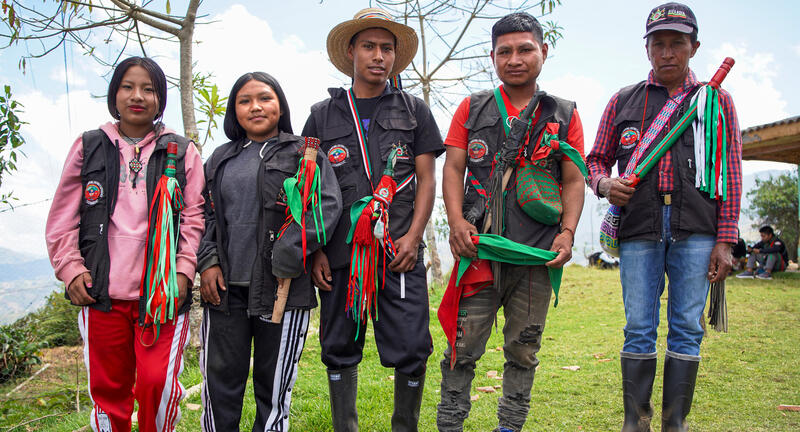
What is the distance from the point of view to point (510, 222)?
2906 millimetres

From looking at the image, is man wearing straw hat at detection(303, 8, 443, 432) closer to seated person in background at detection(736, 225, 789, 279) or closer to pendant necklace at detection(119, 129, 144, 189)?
pendant necklace at detection(119, 129, 144, 189)

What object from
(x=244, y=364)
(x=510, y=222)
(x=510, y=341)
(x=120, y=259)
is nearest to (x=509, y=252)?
(x=510, y=222)

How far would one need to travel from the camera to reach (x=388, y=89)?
3.13 meters

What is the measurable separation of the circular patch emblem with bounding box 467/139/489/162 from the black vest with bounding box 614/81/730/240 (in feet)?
2.63

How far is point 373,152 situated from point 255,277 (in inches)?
34.8

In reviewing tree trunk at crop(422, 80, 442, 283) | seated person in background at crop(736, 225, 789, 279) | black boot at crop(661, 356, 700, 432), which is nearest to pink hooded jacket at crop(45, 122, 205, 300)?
black boot at crop(661, 356, 700, 432)

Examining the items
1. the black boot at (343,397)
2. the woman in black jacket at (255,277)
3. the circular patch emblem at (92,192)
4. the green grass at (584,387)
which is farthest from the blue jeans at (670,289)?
the circular patch emblem at (92,192)

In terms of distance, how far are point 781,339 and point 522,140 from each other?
4.78 metres

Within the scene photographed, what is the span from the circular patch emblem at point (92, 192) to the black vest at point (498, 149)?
1.80m

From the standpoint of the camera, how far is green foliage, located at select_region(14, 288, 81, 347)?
6789mm

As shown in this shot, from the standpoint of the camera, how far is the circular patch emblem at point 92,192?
8.71 feet

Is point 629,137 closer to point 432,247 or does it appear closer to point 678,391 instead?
point 678,391

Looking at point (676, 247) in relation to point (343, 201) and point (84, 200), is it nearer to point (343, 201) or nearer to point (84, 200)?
point (343, 201)

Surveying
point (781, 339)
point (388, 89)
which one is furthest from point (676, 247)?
point (781, 339)
